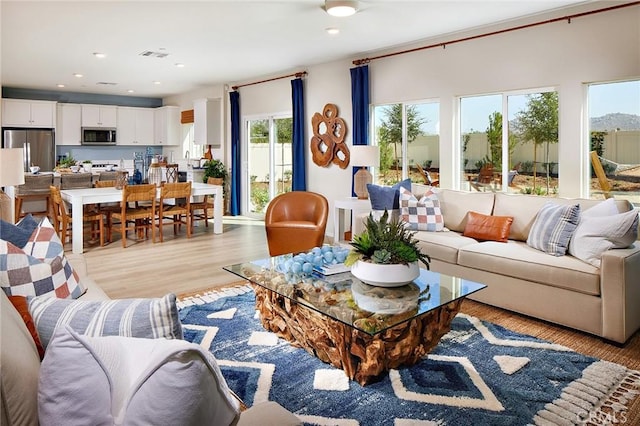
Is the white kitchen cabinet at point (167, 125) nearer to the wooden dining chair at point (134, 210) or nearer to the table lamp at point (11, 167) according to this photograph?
the wooden dining chair at point (134, 210)

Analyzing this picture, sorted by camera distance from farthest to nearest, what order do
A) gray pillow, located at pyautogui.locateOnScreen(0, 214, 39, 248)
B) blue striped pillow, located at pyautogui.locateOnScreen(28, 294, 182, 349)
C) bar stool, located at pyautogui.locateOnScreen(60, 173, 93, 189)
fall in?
bar stool, located at pyautogui.locateOnScreen(60, 173, 93, 189), gray pillow, located at pyautogui.locateOnScreen(0, 214, 39, 248), blue striped pillow, located at pyautogui.locateOnScreen(28, 294, 182, 349)

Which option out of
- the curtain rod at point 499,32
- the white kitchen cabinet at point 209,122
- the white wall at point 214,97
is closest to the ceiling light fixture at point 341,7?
the curtain rod at point 499,32

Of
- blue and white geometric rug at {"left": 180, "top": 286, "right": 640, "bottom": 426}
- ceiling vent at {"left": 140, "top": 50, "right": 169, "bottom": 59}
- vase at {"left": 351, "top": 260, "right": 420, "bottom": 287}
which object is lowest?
blue and white geometric rug at {"left": 180, "top": 286, "right": 640, "bottom": 426}

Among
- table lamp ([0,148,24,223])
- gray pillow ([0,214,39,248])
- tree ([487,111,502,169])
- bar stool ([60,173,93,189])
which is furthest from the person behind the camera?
bar stool ([60,173,93,189])

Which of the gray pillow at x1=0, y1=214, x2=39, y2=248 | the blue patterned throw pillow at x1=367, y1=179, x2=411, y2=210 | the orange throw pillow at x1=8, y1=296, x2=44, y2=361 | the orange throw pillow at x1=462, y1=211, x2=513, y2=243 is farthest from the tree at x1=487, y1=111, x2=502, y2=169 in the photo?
the orange throw pillow at x1=8, y1=296, x2=44, y2=361

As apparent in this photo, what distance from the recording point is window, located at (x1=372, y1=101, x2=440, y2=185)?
5637mm

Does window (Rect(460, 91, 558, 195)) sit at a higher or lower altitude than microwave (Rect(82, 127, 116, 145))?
lower

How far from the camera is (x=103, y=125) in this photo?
34.1 ft

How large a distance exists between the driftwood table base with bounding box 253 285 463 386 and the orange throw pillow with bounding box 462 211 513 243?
1.55 meters

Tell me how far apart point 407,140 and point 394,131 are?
0.24 meters

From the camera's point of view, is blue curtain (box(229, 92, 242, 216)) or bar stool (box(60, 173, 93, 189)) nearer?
bar stool (box(60, 173, 93, 189))

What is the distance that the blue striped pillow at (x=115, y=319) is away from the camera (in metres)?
1.24

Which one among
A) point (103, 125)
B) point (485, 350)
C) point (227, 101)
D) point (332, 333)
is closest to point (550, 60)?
point (485, 350)

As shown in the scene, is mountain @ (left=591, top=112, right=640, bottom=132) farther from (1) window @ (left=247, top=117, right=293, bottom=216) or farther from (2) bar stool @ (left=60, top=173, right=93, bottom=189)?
(2) bar stool @ (left=60, top=173, right=93, bottom=189)
